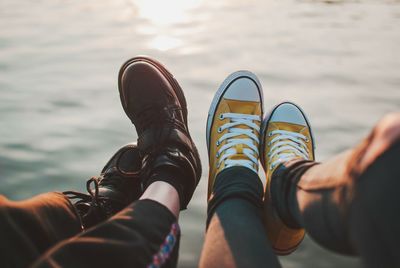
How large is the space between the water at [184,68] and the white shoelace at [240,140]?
186 millimetres

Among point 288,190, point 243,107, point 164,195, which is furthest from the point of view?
point 243,107

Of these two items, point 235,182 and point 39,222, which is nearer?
point 39,222

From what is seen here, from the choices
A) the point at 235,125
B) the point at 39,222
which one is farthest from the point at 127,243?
the point at 235,125

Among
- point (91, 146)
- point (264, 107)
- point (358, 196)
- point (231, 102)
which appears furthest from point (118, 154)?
point (358, 196)

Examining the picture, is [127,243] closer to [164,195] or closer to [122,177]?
[164,195]

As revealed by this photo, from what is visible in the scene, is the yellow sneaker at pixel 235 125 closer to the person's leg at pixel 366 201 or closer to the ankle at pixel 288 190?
the ankle at pixel 288 190

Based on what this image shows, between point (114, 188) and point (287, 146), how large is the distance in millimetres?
698

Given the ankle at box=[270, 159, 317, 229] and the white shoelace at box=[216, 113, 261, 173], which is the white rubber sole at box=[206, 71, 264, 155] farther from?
the ankle at box=[270, 159, 317, 229]

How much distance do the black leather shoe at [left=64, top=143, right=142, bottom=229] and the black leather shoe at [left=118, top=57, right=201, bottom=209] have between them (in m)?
0.10

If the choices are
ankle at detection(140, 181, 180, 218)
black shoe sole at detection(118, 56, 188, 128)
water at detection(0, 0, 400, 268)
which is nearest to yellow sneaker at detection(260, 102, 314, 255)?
water at detection(0, 0, 400, 268)

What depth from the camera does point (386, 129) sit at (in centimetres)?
83

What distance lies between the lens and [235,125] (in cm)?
204

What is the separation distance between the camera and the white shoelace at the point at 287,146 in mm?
1718

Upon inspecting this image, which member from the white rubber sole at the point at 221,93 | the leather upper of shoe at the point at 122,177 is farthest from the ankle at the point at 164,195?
the white rubber sole at the point at 221,93
